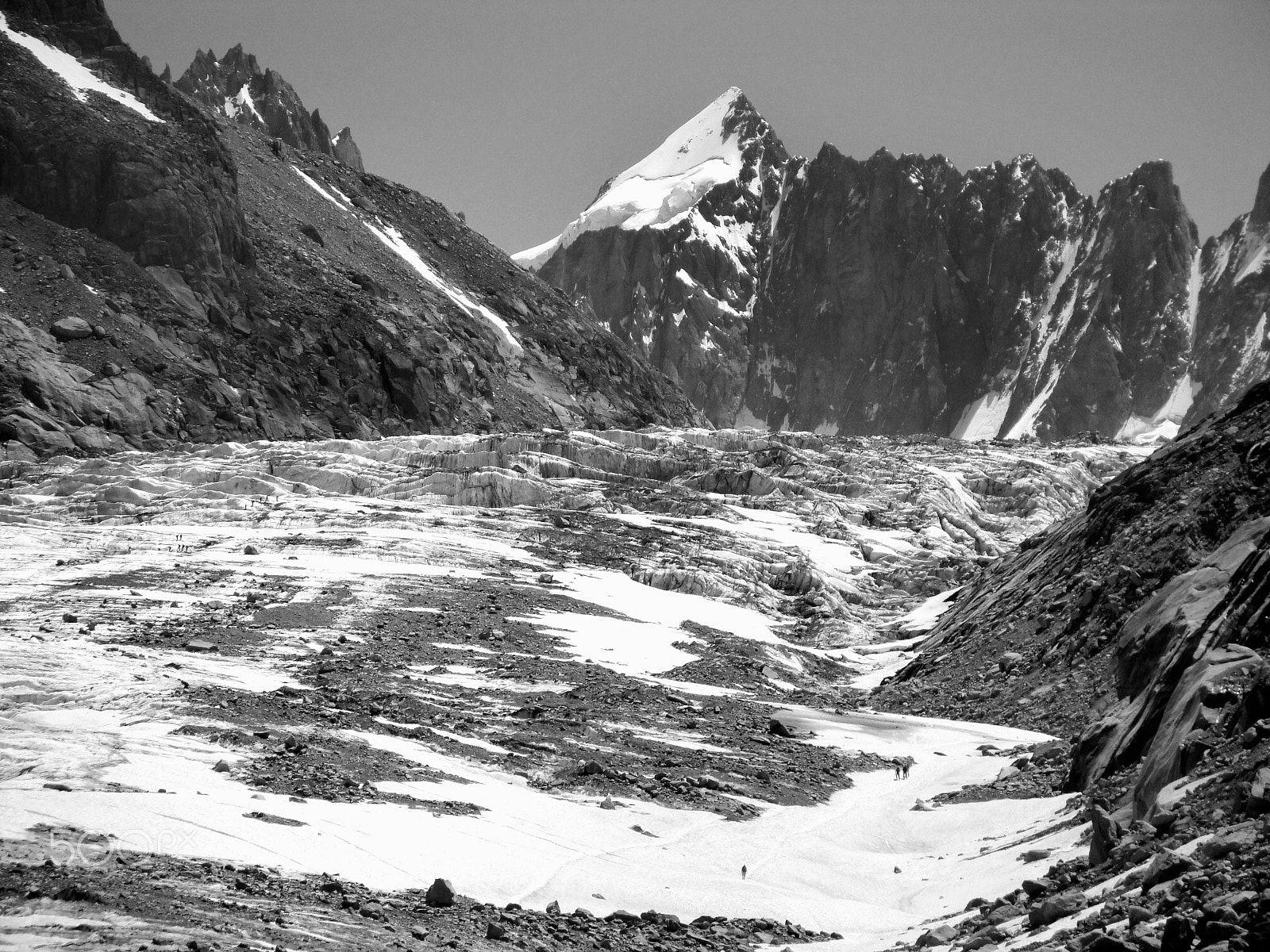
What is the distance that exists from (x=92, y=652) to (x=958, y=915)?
21380 mm

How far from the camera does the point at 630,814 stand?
2156cm

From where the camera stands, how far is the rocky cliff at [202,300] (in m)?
101

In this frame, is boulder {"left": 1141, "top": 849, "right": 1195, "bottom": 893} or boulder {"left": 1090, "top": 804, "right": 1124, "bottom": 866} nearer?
boulder {"left": 1141, "top": 849, "right": 1195, "bottom": 893}

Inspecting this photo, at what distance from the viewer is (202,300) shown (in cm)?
12125

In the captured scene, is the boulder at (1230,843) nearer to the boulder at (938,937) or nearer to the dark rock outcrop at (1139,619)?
the dark rock outcrop at (1139,619)

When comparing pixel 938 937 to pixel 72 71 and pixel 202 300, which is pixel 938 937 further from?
pixel 72 71

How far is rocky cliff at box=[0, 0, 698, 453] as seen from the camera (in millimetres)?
101125

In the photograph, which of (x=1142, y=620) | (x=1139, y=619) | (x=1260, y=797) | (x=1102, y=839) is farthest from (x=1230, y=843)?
(x=1139, y=619)

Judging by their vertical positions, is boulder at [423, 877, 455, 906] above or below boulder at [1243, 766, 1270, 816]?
below

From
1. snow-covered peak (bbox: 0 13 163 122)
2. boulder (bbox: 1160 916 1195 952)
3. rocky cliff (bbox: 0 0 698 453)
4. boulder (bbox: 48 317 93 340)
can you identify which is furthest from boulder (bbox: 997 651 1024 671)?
snow-covered peak (bbox: 0 13 163 122)

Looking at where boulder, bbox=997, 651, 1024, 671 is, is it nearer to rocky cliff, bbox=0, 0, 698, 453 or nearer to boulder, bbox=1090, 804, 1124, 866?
boulder, bbox=1090, 804, 1124, 866

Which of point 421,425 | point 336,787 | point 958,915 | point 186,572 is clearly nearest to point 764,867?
point 958,915

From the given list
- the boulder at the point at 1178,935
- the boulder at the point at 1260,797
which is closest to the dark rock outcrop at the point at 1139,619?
the boulder at the point at 1260,797

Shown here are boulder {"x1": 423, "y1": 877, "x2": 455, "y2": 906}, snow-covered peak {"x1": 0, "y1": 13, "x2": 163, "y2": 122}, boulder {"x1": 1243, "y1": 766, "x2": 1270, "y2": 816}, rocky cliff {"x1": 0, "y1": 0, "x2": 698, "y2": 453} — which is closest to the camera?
boulder {"x1": 1243, "y1": 766, "x2": 1270, "y2": 816}
